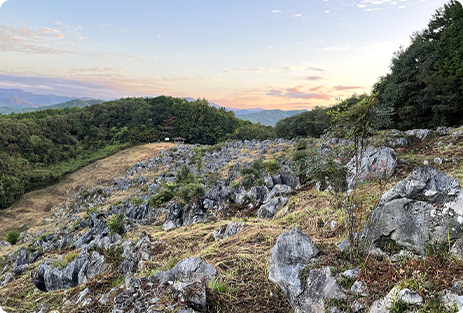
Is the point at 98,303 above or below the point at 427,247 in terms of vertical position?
below

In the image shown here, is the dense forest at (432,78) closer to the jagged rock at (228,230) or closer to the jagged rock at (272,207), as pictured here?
the jagged rock at (272,207)

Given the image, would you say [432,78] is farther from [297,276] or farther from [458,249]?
[297,276]

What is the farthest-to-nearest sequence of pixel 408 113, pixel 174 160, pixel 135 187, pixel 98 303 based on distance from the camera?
pixel 174 160 < pixel 135 187 < pixel 408 113 < pixel 98 303

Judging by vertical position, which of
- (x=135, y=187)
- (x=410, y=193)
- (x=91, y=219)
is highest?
(x=410, y=193)

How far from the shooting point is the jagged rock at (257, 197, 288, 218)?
20.1ft

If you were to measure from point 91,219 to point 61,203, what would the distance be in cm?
1312

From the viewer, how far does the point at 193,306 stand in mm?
2633

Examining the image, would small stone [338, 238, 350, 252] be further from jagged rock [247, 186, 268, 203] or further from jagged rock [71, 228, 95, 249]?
jagged rock [71, 228, 95, 249]

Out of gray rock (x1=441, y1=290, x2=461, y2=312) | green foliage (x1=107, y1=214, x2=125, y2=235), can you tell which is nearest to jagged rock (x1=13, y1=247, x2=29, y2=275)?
green foliage (x1=107, y1=214, x2=125, y2=235)

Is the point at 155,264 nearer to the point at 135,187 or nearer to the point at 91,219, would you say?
the point at 91,219

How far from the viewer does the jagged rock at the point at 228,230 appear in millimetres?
4880

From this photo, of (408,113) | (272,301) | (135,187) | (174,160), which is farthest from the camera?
(174,160)

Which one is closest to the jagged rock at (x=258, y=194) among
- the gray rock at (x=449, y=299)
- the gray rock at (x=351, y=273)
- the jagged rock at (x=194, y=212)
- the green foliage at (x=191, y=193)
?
the jagged rock at (x=194, y=212)

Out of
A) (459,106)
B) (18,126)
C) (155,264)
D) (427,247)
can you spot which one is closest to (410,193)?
(427,247)
